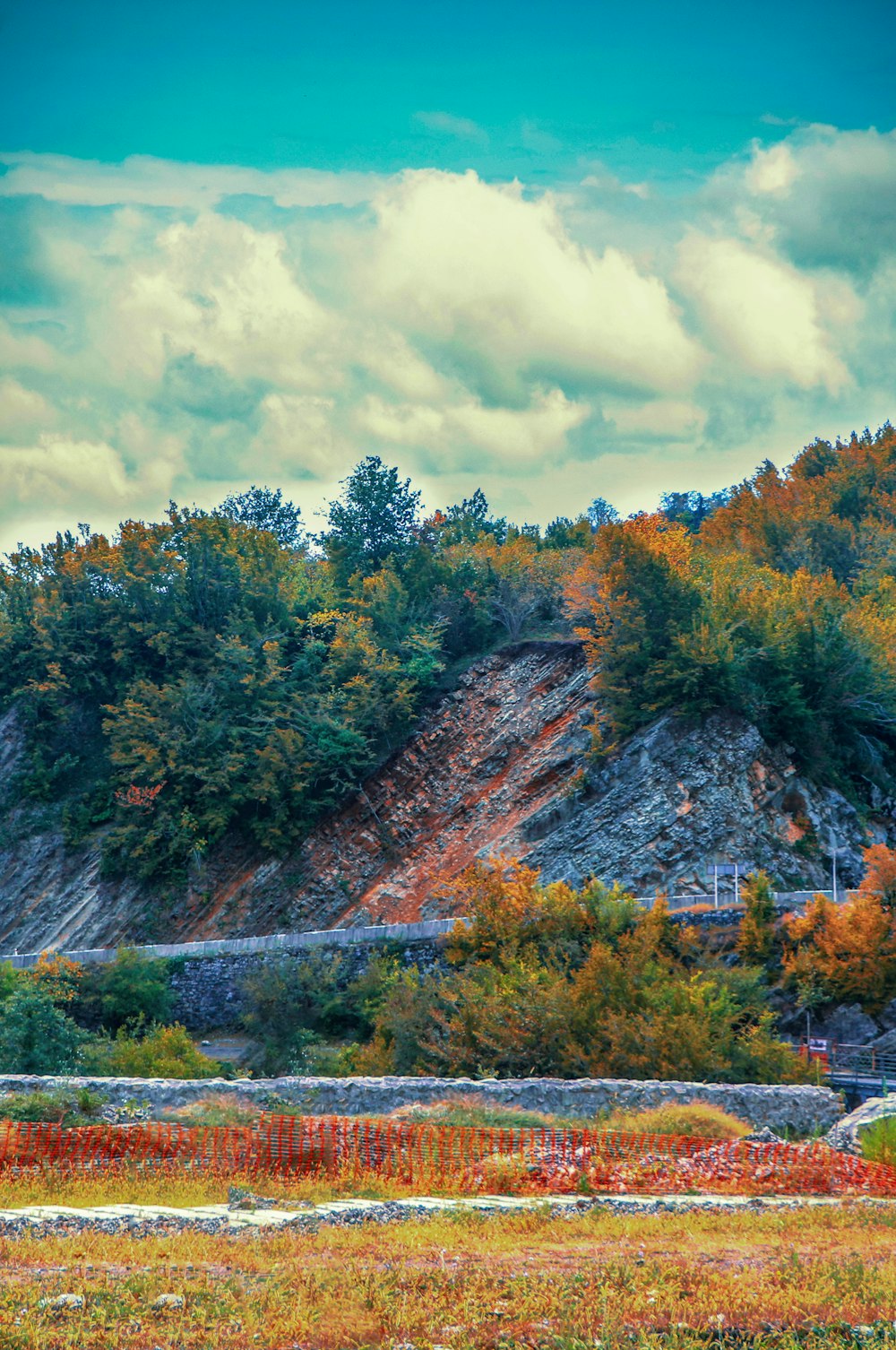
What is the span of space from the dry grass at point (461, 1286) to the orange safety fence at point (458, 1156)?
9.35 feet

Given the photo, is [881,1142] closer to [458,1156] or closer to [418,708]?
[458,1156]

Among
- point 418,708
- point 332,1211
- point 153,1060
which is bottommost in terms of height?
point 153,1060

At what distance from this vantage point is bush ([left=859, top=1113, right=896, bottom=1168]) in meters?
17.0

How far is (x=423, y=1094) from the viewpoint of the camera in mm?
20047

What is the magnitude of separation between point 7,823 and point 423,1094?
4197cm

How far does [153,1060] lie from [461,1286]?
24.1 m

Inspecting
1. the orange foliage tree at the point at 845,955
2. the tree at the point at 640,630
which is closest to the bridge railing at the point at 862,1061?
the orange foliage tree at the point at 845,955

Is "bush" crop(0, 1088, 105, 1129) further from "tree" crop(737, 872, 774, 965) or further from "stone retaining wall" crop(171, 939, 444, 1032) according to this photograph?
"stone retaining wall" crop(171, 939, 444, 1032)

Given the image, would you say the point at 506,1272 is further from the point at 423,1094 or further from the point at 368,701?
the point at 368,701

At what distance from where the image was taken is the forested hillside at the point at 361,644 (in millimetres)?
45844

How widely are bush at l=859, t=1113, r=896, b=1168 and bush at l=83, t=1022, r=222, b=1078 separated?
691 inches

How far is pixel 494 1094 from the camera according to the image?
20.2 m

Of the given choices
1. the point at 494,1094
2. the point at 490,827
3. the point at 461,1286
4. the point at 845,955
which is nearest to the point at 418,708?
the point at 490,827

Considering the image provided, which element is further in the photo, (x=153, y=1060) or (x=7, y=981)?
(x=7, y=981)
